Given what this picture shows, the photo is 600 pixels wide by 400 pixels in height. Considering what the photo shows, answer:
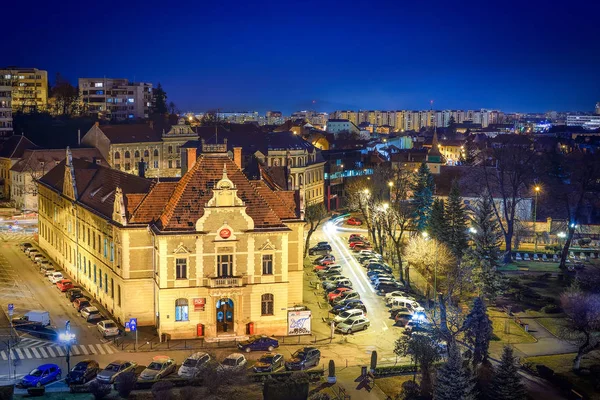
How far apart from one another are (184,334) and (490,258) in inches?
1052

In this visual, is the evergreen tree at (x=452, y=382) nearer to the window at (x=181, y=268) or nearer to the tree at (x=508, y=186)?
the window at (x=181, y=268)

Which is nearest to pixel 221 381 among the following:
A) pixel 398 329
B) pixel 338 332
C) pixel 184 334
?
pixel 184 334

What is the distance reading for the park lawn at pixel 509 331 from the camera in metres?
56.1

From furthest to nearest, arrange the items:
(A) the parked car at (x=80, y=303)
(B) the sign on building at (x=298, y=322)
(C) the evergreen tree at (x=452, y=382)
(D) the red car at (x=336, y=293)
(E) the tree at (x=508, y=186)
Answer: (E) the tree at (x=508, y=186) < (D) the red car at (x=336, y=293) < (A) the parked car at (x=80, y=303) < (B) the sign on building at (x=298, y=322) < (C) the evergreen tree at (x=452, y=382)

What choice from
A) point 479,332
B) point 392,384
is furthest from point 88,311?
point 479,332

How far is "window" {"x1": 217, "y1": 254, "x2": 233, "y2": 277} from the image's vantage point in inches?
2131

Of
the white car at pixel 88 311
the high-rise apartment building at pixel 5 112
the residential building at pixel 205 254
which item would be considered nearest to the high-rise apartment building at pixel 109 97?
the high-rise apartment building at pixel 5 112

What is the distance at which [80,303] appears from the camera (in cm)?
6050

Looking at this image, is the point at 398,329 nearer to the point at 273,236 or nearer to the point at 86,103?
the point at 273,236

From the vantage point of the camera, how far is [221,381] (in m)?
41.8

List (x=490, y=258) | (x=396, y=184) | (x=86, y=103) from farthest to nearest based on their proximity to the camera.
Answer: (x=86, y=103) < (x=396, y=184) < (x=490, y=258)

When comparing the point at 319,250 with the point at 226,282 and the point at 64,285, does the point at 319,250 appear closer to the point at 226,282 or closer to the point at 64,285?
the point at 64,285

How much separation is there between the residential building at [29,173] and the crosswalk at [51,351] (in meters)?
61.6

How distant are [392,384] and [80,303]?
91.2 ft
